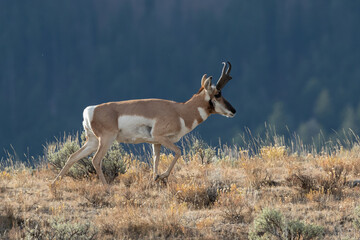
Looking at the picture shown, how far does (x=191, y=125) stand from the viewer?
32.6ft

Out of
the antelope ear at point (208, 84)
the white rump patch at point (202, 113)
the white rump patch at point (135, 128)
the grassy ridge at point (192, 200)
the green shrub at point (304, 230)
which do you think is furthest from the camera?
the white rump patch at point (202, 113)

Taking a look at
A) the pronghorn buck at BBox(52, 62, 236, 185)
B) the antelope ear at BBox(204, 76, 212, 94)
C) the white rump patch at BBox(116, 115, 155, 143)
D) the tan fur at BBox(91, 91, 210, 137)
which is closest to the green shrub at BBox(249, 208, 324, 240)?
the pronghorn buck at BBox(52, 62, 236, 185)

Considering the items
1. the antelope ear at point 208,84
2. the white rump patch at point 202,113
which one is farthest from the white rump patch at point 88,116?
the antelope ear at point 208,84

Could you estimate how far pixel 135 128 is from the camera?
31.8ft

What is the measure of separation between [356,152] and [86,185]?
6242mm

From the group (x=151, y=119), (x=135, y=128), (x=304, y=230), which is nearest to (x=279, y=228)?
(x=304, y=230)

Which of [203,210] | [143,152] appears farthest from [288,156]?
[203,210]

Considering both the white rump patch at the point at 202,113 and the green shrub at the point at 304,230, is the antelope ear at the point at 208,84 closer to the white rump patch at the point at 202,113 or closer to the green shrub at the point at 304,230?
the white rump patch at the point at 202,113

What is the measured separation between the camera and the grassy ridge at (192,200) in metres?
6.85

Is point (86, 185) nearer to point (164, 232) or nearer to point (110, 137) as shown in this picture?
point (110, 137)

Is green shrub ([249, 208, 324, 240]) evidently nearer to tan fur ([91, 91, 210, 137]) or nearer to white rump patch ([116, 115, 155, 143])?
tan fur ([91, 91, 210, 137])

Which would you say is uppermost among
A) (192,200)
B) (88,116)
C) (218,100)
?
(88,116)

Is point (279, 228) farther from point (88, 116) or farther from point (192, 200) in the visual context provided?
point (88, 116)

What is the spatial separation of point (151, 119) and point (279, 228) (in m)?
3.80
